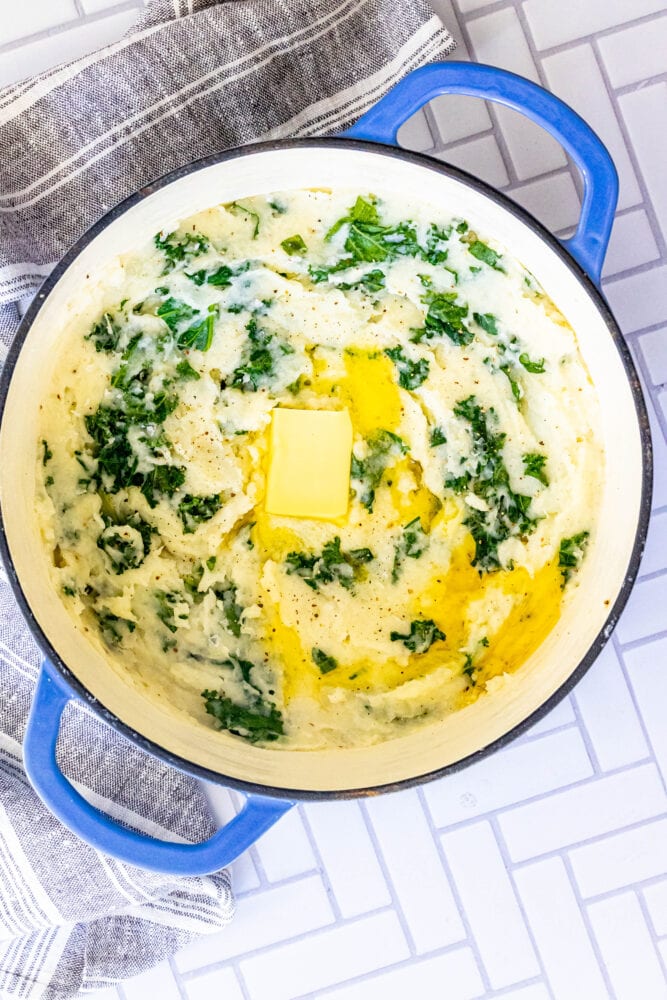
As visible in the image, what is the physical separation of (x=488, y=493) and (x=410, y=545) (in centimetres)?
11

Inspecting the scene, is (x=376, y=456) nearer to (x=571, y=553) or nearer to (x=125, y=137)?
(x=571, y=553)

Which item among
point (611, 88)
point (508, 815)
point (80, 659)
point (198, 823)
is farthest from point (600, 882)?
point (611, 88)

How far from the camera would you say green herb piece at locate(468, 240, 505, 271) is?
3.23 feet

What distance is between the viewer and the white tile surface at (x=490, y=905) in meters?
1.18

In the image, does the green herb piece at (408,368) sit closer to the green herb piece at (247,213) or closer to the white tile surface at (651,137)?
the green herb piece at (247,213)

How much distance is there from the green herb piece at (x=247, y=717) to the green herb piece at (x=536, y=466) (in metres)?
0.39

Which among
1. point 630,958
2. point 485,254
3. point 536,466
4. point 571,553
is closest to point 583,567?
point 571,553

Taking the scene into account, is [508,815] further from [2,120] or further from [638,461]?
[2,120]

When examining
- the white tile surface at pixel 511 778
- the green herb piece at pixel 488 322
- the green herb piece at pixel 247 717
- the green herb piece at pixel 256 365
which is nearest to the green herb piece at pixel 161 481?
the green herb piece at pixel 256 365

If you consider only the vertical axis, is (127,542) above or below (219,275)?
below

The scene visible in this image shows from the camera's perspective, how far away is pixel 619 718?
1.18 m

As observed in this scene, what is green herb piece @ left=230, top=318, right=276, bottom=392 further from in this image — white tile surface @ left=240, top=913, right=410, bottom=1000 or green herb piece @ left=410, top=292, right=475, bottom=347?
white tile surface @ left=240, top=913, right=410, bottom=1000

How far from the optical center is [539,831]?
118 centimetres

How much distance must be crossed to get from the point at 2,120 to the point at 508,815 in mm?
994
